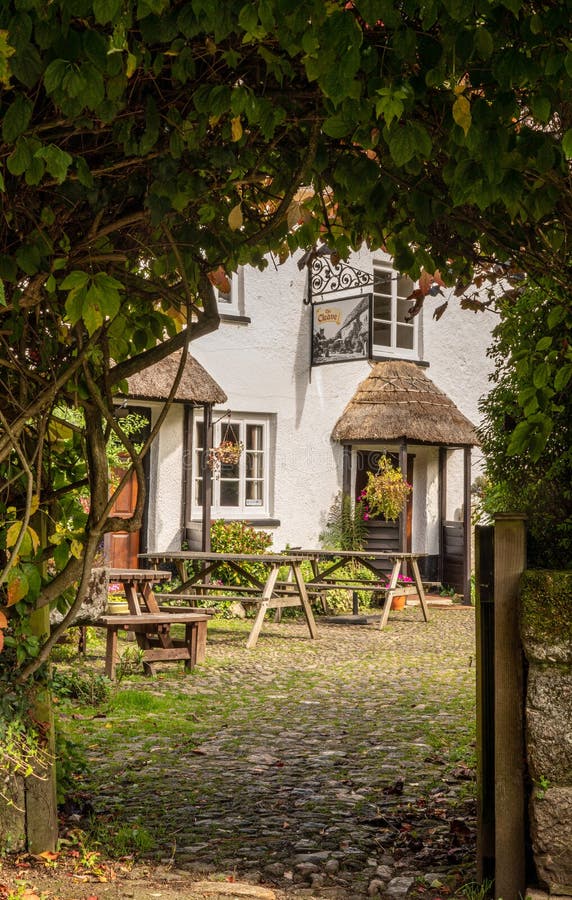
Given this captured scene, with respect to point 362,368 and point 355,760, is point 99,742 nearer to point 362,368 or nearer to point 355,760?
point 355,760

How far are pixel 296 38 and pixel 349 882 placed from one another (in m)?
3.02

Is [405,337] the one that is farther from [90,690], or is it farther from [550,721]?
[550,721]

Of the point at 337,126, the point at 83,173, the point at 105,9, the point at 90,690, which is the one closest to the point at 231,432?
the point at 90,690

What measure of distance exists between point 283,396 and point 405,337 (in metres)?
2.89

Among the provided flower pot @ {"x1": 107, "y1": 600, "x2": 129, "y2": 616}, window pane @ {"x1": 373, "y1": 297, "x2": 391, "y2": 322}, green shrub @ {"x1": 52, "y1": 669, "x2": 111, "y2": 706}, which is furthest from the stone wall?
window pane @ {"x1": 373, "y1": 297, "x2": 391, "y2": 322}

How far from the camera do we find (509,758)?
11.3ft

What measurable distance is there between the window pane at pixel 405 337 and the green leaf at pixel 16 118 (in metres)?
14.7

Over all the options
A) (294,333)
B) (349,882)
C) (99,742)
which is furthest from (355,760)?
(294,333)

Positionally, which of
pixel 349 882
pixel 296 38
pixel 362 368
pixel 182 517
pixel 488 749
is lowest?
pixel 349 882

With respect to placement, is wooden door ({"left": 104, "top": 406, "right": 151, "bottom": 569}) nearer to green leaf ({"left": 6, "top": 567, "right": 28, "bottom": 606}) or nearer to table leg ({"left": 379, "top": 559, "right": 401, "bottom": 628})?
table leg ({"left": 379, "top": 559, "right": 401, "bottom": 628})

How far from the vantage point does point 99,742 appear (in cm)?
617

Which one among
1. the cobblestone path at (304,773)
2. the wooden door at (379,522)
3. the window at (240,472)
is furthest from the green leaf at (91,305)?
the wooden door at (379,522)

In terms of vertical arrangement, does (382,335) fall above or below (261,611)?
above

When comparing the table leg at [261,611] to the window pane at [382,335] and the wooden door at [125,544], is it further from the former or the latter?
the window pane at [382,335]
